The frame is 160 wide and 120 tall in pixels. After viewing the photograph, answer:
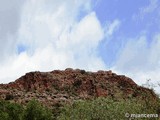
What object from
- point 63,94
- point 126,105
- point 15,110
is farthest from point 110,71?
point 126,105

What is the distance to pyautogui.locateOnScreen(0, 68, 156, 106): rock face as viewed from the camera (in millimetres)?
110956

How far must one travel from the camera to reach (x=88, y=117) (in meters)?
50.2

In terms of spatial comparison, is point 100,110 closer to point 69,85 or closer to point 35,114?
point 35,114

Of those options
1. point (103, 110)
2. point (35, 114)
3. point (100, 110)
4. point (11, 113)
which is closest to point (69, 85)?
point (11, 113)

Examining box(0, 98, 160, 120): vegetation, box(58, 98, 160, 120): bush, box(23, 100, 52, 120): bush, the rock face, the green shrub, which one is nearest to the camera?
box(0, 98, 160, 120): vegetation

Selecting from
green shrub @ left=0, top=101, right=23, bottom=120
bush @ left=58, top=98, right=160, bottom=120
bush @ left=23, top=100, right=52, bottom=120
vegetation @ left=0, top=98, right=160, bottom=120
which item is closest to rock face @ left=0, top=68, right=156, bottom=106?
green shrub @ left=0, top=101, right=23, bottom=120

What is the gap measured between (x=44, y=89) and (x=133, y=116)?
75445 millimetres

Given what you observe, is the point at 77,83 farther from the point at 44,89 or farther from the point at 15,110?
the point at 15,110

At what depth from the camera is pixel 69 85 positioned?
401 feet

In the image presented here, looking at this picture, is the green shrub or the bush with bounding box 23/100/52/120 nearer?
the bush with bounding box 23/100/52/120

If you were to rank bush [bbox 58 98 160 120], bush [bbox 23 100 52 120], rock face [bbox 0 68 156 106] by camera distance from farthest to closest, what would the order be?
rock face [bbox 0 68 156 106], bush [bbox 23 100 52 120], bush [bbox 58 98 160 120]

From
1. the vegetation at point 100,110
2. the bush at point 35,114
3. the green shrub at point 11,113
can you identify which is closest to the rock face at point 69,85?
the green shrub at point 11,113

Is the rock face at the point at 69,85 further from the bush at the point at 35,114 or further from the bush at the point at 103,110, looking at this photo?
the bush at the point at 103,110

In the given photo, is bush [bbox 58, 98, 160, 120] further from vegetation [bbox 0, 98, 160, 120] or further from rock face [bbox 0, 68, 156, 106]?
rock face [bbox 0, 68, 156, 106]
